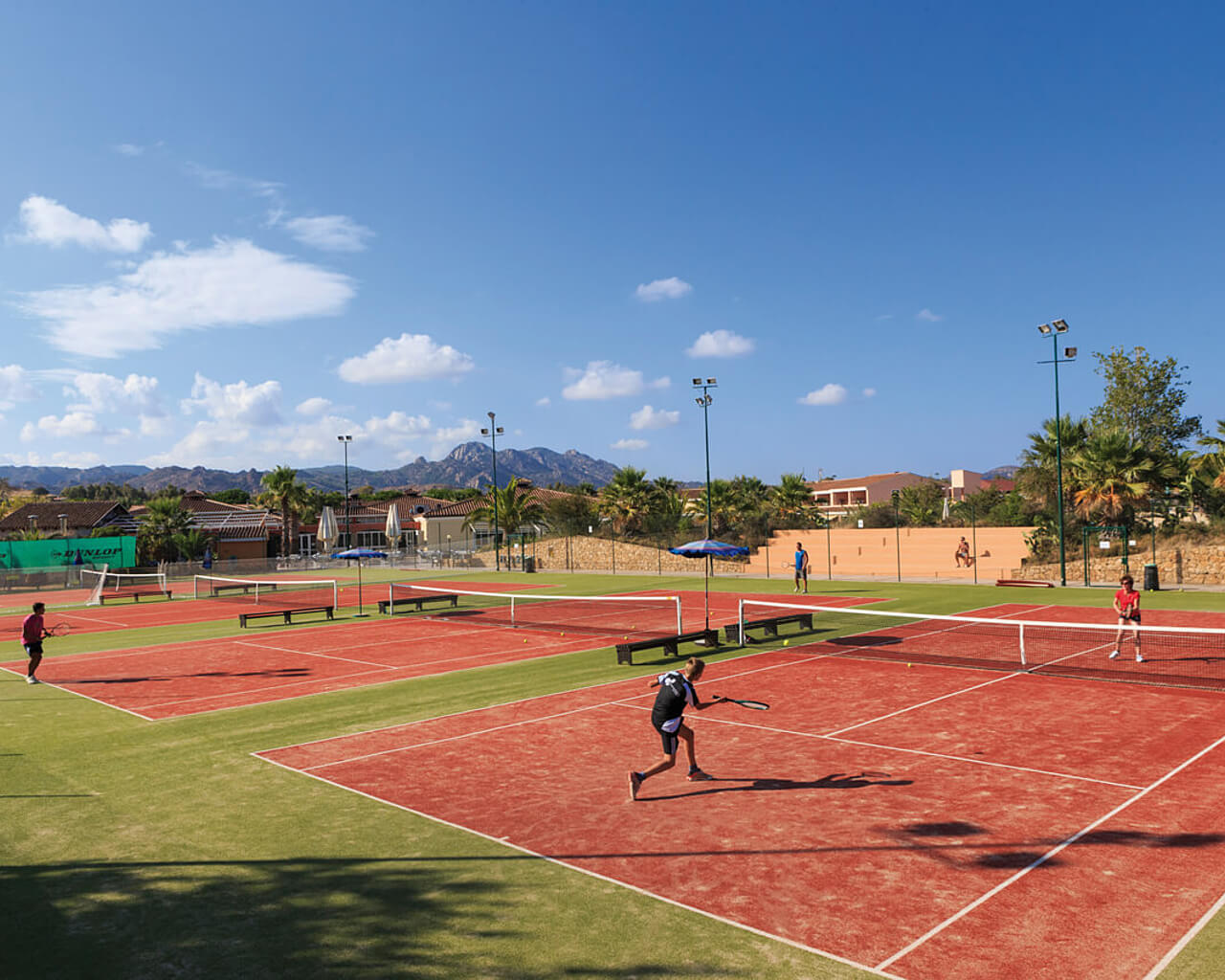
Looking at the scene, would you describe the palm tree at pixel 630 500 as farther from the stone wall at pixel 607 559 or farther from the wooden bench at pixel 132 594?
the wooden bench at pixel 132 594

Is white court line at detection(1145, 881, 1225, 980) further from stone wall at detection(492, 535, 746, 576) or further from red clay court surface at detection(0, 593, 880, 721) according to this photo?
stone wall at detection(492, 535, 746, 576)

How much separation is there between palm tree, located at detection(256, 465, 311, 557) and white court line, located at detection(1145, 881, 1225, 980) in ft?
241

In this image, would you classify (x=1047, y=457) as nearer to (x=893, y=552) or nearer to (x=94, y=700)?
(x=893, y=552)

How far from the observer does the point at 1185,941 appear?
595 cm

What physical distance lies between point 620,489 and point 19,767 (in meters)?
50.6

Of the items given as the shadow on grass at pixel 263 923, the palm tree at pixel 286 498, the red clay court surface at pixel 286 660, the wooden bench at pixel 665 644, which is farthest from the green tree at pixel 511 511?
the shadow on grass at pixel 263 923

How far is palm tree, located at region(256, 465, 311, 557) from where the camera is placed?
76.3m

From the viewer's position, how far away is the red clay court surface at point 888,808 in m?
6.29

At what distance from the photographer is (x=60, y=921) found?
21.7 feet

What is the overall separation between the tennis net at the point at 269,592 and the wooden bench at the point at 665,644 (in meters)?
17.6

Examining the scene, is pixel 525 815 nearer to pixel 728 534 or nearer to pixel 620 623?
pixel 620 623

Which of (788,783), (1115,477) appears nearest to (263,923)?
(788,783)

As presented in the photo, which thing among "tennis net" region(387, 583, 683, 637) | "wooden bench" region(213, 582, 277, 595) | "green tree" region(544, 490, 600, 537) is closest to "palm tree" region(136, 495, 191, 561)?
"wooden bench" region(213, 582, 277, 595)

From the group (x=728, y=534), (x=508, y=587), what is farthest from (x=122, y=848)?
(x=728, y=534)
